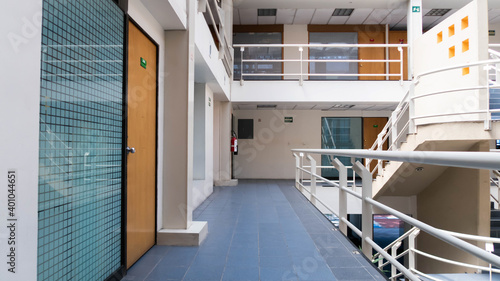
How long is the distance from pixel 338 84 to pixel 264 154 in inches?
135

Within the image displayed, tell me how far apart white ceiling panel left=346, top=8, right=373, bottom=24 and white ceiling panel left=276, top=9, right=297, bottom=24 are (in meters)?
1.69

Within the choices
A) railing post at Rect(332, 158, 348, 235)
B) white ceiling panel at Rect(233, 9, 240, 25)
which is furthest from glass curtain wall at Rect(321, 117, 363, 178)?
railing post at Rect(332, 158, 348, 235)

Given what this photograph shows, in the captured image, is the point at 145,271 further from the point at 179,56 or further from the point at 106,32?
the point at 179,56

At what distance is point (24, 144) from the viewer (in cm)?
97

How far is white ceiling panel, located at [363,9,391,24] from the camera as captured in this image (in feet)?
27.2

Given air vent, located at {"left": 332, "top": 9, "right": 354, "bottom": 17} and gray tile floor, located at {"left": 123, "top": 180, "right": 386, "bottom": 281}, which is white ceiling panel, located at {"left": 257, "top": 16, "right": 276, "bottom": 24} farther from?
gray tile floor, located at {"left": 123, "top": 180, "right": 386, "bottom": 281}

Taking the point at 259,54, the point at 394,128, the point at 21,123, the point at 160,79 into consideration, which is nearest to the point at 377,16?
the point at 259,54

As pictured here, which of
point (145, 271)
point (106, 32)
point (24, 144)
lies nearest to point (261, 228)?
point (145, 271)

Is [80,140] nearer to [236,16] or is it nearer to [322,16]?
[236,16]

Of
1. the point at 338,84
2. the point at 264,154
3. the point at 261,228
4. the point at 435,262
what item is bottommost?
the point at 435,262

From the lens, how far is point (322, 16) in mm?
8625

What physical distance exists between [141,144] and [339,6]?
705 cm

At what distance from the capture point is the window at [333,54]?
898cm

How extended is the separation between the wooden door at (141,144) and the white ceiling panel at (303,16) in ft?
22.0
